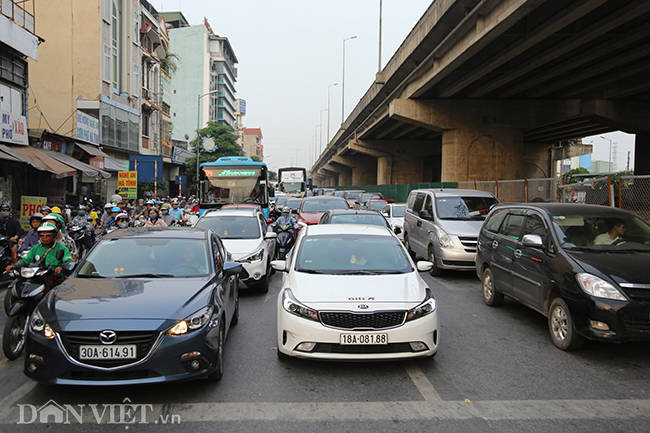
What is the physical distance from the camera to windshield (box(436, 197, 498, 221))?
38.1 ft

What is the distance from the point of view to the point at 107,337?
395cm

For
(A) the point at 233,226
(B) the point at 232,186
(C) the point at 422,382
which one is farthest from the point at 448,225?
(B) the point at 232,186

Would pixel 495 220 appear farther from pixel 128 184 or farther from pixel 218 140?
pixel 218 140

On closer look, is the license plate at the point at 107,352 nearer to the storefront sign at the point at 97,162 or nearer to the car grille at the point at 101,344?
the car grille at the point at 101,344

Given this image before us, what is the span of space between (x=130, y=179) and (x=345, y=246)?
56.4ft

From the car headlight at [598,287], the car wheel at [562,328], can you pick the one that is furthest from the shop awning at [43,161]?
the car headlight at [598,287]

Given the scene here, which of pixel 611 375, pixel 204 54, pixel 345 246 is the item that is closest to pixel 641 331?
pixel 611 375

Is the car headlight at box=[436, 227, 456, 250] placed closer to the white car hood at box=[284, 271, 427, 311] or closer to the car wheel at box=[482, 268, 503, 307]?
the car wheel at box=[482, 268, 503, 307]

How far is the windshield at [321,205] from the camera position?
17.6 meters

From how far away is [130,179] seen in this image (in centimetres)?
2106

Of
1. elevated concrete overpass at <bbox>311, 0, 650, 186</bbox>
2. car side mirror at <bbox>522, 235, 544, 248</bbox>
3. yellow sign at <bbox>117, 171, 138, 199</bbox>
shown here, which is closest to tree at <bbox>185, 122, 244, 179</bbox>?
elevated concrete overpass at <bbox>311, 0, 650, 186</bbox>

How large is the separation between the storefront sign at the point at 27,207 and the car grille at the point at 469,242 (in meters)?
11.6

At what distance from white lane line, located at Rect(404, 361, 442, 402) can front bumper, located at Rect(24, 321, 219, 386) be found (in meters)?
2.04

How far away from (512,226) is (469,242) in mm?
3058
